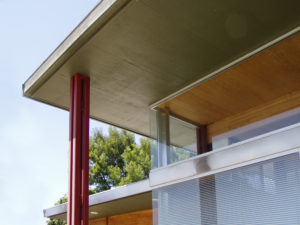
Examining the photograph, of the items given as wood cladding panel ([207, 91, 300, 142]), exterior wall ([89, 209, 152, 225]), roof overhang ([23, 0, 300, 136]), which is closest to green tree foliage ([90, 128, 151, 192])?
exterior wall ([89, 209, 152, 225])

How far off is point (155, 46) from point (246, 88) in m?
1.45

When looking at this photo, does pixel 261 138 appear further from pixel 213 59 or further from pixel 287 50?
pixel 213 59

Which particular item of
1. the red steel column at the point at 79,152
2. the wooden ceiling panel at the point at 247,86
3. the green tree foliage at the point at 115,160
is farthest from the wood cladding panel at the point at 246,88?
the green tree foliage at the point at 115,160

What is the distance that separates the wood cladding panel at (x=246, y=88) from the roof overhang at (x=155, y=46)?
190 millimetres

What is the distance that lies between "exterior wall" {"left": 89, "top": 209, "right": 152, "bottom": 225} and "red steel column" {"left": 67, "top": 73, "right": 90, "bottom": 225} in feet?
16.4

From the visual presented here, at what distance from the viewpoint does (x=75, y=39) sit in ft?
20.2

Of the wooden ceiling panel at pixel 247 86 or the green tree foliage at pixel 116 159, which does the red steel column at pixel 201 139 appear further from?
the green tree foliage at pixel 116 159

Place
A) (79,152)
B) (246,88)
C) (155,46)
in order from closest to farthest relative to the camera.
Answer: (246,88), (155,46), (79,152)

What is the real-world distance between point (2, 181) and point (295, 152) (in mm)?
35152

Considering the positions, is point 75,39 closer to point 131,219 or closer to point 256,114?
point 256,114

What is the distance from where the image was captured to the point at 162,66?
694 cm

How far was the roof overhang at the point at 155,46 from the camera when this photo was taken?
5.48m

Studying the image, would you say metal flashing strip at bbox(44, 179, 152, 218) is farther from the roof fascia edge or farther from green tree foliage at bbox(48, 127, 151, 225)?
green tree foliage at bbox(48, 127, 151, 225)

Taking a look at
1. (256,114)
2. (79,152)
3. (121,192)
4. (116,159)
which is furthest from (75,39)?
(116,159)
